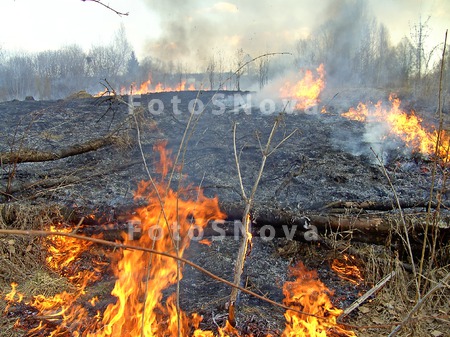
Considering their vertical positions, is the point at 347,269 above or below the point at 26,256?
below

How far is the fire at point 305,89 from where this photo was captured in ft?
47.9

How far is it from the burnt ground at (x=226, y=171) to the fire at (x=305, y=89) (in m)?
1.96

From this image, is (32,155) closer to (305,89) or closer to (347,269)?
(347,269)

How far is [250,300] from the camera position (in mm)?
3527

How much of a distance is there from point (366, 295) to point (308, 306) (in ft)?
2.18

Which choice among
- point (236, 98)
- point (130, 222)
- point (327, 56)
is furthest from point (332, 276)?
point (327, 56)

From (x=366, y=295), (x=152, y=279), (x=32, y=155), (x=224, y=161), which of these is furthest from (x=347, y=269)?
(x=32, y=155)

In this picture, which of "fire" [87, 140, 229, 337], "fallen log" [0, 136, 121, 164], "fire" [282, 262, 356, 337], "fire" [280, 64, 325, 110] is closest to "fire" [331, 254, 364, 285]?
"fire" [282, 262, 356, 337]

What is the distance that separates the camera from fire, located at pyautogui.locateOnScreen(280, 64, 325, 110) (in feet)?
47.9

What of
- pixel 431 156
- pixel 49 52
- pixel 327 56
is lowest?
pixel 431 156

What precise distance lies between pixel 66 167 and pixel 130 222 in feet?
15.1

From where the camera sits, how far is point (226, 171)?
25.5ft

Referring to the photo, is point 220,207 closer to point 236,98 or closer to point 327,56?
point 236,98

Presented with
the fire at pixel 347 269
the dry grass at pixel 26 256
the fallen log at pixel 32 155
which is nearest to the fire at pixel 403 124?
the fire at pixel 347 269
